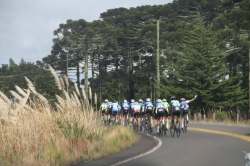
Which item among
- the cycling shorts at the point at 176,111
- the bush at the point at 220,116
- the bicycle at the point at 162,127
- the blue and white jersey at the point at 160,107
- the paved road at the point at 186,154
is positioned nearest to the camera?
the paved road at the point at 186,154

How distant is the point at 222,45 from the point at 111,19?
39308 millimetres

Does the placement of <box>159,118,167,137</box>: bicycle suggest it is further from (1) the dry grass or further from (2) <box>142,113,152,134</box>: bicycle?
(1) the dry grass

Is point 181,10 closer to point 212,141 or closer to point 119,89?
point 119,89

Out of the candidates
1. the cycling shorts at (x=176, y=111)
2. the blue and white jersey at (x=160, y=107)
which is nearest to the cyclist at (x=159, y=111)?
the blue and white jersey at (x=160, y=107)

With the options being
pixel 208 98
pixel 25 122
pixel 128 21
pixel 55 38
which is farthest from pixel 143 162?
pixel 55 38

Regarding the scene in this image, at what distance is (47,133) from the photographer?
48.2 ft

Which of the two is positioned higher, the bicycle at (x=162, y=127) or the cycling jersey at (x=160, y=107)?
the cycling jersey at (x=160, y=107)

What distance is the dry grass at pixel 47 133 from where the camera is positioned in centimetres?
1321

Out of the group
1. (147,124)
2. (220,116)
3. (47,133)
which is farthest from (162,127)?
(220,116)

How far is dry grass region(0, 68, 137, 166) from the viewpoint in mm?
13211

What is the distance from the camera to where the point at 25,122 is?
1394 cm

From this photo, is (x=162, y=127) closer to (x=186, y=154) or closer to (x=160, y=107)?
(x=160, y=107)

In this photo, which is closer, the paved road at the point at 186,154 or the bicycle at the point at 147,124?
the paved road at the point at 186,154

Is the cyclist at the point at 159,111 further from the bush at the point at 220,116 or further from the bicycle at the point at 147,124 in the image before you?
the bush at the point at 220,116
